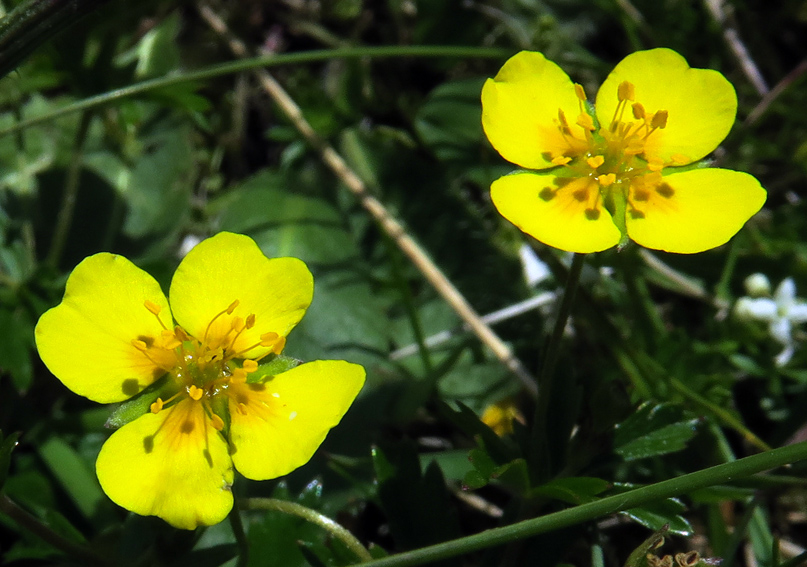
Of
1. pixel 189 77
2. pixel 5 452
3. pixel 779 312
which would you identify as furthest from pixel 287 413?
pixel 779 312

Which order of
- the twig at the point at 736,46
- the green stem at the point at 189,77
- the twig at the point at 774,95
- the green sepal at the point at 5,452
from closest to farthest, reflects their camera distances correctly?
the green sepal at the point at 5,452
the green stem at the point at 189,77
the twig at the point at 774,95
the twig at the point at 736,46

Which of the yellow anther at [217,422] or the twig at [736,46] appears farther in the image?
the twig at [736,46]

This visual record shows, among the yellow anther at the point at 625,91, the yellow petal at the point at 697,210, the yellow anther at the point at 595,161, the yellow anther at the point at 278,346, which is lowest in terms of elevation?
the yellow petal at the point at 697,210

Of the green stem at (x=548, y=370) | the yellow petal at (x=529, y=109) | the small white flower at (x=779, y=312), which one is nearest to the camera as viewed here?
the green stem at (x=548, y=370)

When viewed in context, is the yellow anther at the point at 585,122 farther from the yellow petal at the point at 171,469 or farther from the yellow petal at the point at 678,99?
the yellow petal at the point at 171,469

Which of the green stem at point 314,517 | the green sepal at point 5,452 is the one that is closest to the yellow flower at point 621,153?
the green stem at point 314,517

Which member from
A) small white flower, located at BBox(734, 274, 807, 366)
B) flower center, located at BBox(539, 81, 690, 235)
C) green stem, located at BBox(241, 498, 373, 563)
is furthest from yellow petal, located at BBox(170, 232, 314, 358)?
small white flower, located at BBox(734, 274, 807, 366)

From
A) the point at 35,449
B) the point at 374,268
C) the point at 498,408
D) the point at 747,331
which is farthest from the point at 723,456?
the point at 35,449
